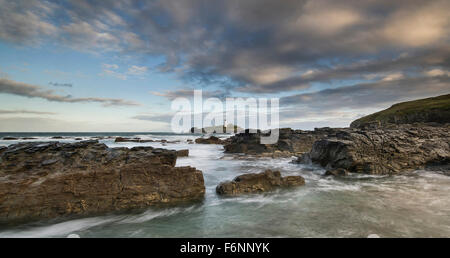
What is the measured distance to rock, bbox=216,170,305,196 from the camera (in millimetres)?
8205

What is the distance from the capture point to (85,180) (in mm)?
6270

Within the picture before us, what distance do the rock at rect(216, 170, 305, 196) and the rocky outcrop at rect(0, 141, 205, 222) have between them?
1027mm

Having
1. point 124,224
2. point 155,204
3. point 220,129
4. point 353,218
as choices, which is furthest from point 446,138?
point 220,129

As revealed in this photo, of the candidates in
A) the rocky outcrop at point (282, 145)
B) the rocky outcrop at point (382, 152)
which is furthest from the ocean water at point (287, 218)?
the rocky outcrop at point (282, 145)

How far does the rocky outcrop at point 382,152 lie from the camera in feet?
39.5

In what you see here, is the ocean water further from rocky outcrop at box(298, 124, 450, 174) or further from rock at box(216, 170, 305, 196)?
rocky outcrop at box(298, 124, 450, 174)

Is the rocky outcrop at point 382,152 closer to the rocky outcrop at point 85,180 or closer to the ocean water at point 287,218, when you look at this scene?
the ocean water at point 287,218

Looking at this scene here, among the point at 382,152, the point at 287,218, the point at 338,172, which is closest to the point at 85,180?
the point at 287,218

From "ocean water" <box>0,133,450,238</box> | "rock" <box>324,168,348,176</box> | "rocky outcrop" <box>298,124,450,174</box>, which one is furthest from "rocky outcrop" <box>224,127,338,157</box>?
"ocean water" <box>0,133,450,238</box>

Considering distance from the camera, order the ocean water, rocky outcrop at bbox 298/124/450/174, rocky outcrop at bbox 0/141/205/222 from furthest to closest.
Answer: rocky outcrop at bbox 298/124/450/174 < rocky outcrop at bbox 0/141/205/222 < the ocean water

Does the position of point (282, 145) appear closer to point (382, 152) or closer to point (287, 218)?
point (382, 152)

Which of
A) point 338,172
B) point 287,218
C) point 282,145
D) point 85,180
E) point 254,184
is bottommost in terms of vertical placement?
point 287,218

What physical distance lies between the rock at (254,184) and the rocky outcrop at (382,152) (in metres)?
5.02

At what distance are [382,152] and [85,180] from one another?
1558 centimetres
